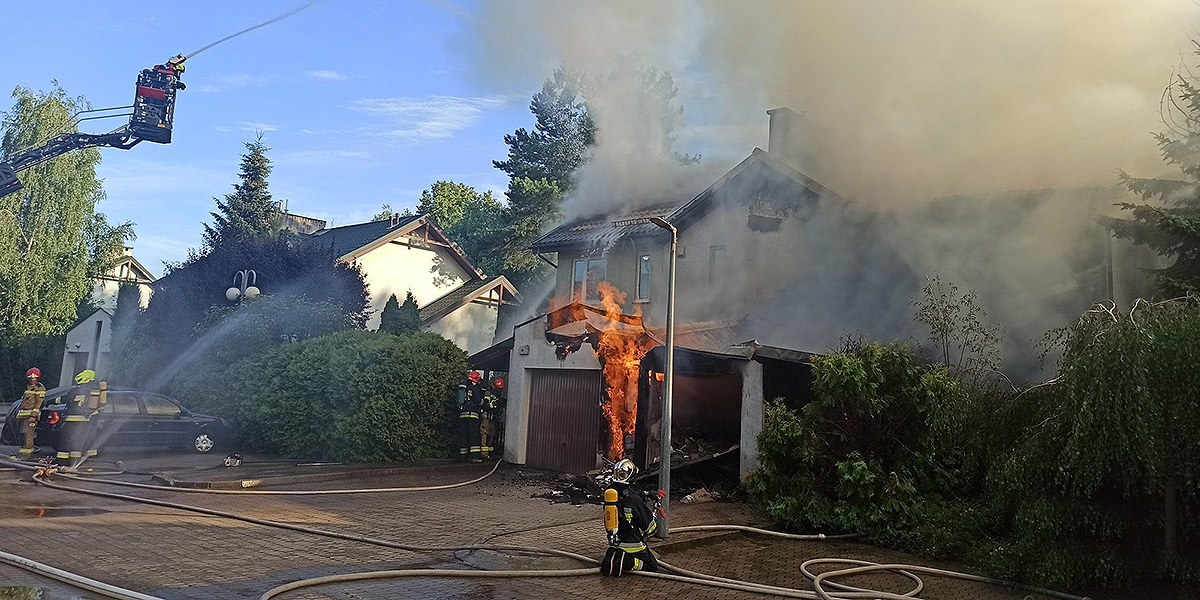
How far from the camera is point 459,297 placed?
105ft

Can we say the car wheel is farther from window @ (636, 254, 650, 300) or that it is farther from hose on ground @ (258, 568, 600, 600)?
hose on ground @ (258, 568, 600, 600)

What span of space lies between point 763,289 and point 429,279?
19.1m

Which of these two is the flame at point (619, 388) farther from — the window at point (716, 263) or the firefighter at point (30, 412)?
the firefighter at point (30, 412)

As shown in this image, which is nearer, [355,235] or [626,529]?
[626,529]

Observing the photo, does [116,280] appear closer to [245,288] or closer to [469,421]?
[245,288]

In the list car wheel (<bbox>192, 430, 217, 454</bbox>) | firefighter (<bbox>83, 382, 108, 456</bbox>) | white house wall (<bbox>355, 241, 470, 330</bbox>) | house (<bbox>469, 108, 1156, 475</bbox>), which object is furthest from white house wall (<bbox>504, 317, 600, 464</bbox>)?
white house wall (<bbox>355, 241, 470, 330</bbox>)

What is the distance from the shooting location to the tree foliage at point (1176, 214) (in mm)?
11047

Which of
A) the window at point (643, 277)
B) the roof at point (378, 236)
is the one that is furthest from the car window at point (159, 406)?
the roof at point (378, 236)

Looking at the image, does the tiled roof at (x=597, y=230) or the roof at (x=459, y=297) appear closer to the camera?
the tiled roof at (x=597, y=230)

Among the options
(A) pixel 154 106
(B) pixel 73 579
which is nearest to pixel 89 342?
(A) pixel 154 106

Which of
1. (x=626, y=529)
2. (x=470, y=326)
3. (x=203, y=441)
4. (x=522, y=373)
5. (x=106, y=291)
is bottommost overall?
(x=626, y=529)

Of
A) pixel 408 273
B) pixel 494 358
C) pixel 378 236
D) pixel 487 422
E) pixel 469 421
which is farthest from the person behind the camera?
pixel 408 273

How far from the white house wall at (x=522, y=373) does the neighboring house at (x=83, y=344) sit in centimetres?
3008

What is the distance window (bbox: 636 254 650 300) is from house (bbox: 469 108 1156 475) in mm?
41
